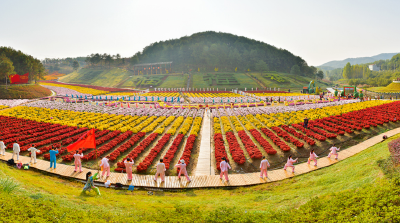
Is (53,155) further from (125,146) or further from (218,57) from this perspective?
(218,57)

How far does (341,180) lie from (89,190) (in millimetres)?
12261

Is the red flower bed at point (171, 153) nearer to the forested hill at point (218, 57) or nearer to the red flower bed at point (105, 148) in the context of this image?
the red flower bed at point (105, 148)

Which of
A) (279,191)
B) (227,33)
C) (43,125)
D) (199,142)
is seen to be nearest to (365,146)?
(279,191)

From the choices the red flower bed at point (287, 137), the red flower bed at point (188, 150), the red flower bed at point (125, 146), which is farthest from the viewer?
the red flower bed at point (287, 137)

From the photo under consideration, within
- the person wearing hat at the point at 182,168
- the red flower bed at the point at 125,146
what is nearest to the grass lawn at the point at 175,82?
the red flower bed at the point at 125,146

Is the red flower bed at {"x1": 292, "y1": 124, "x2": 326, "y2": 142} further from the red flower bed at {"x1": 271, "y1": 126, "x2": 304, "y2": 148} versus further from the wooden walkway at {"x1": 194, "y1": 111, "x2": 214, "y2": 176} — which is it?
the wooden walkway at {"x1": 194, "y1": 111, "x2": 214, "y2": 176}

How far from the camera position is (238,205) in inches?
369

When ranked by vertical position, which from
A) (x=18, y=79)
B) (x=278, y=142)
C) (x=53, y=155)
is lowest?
(x=278, y=142)

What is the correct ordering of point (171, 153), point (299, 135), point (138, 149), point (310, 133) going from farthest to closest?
point (310, 133), point (299, 135), point (138, 149), point (171, 153)

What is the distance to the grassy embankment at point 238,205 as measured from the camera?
6423 mm

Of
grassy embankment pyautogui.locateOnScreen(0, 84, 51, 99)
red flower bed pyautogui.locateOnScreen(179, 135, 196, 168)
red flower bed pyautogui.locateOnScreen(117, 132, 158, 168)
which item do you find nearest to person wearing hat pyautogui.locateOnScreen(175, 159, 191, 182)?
red flower bed pyautogui.locateOnScreen(179, 135, 196, 168)

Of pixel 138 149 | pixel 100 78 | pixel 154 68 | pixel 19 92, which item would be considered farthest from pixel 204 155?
pixel 100 78

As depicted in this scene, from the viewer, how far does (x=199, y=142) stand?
68.9ft

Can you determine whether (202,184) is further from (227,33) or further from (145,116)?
(227,33)
